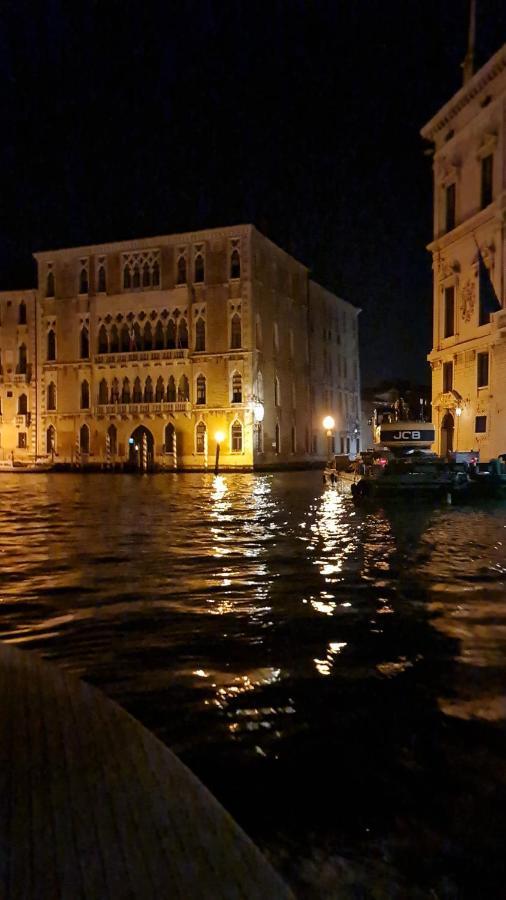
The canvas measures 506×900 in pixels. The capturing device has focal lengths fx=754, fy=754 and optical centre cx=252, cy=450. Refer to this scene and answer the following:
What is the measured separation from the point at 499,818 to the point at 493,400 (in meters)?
27.6

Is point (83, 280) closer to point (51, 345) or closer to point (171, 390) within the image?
point (51, 345)

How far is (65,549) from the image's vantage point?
11695mm

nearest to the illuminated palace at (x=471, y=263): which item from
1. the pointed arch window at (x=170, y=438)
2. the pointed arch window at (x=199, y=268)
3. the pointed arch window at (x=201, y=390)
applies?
the pointed arch window at (x=201, y=390)

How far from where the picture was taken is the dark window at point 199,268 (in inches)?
2034

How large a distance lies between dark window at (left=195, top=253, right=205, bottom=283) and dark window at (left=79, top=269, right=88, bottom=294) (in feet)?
28.2

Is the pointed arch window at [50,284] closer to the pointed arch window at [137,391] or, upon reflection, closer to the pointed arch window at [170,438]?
the pointed arch window at [137,391]

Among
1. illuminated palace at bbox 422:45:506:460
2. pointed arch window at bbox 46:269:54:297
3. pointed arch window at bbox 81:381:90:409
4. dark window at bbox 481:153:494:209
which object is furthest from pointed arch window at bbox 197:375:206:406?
dark window at bbox 481:153:494:209

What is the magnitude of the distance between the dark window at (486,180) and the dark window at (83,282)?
1257 inches

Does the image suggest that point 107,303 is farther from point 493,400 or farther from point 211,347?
point 493,400

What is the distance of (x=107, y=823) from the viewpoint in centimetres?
224

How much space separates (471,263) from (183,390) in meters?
25.1

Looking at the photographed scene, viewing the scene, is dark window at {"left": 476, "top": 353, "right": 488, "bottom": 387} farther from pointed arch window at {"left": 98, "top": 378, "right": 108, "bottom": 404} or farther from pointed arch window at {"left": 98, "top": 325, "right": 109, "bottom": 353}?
pointed arch window at {"left": 98, "top": 325, "right": 109, "bottom": 353}

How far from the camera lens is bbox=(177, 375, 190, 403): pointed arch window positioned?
171ft

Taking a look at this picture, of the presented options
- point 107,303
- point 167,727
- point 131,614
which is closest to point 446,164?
point 107,303
